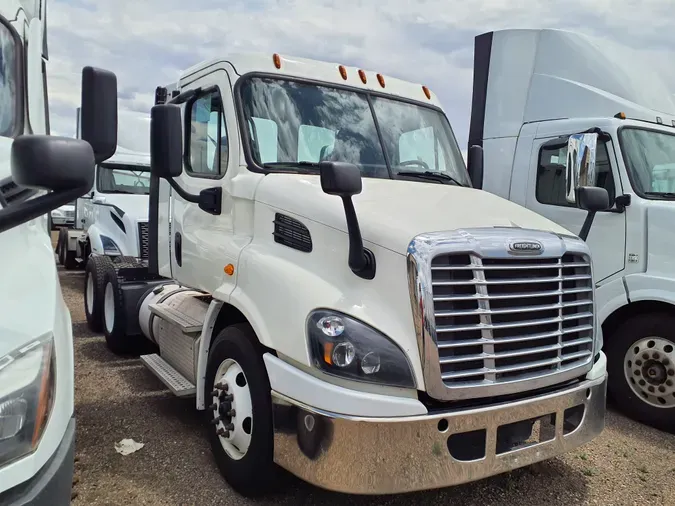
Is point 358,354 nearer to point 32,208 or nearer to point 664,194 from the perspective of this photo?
point 32,208

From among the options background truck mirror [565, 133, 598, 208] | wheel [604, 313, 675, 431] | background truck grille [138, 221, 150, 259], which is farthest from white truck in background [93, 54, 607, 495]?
background truck grille [138, 221, 150, 259]

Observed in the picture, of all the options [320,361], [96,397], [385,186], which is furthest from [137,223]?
[320,361]

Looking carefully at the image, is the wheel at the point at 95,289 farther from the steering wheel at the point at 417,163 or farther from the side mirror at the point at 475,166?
the side mirror at the point at 475,166

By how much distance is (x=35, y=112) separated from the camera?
3057 mm

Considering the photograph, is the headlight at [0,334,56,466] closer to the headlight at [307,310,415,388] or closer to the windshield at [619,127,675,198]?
the headlight at [307,310,415,388]

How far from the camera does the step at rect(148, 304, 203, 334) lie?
13.0 ft

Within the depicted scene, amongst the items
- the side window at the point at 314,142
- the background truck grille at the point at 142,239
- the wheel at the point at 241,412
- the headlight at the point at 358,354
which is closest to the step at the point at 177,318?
the wheel at the point at 241,412

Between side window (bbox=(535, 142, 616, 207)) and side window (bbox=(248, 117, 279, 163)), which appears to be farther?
side window (bbox=(535, 142, 616, 207))

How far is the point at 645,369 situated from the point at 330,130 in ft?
10.9

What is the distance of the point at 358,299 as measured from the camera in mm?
2793

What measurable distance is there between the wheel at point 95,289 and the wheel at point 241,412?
345cm

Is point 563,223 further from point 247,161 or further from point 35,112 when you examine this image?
point 35,112

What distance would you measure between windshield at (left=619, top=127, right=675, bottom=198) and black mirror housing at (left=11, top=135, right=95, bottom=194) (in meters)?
4.77

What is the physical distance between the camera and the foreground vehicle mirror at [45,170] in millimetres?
1716
